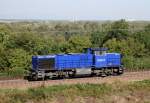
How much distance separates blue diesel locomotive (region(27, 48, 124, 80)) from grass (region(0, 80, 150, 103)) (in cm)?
531

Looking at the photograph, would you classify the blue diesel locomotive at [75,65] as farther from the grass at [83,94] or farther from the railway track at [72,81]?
the grass at [83,94]

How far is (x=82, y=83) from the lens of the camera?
110 ft

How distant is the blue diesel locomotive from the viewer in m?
37.2

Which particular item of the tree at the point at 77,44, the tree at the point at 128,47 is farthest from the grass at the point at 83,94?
the tree at the point at 128,47

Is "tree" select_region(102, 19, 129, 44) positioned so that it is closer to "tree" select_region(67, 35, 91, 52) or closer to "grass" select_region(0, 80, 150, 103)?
"tree" select_region(67, 35, 91, 52)

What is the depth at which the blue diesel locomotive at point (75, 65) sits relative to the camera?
37.2 metres

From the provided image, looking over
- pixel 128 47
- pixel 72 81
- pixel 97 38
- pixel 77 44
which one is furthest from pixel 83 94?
pixel 97 38

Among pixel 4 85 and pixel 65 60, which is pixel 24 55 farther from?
pixel 4 85

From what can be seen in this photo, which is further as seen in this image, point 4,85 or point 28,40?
point 28,40

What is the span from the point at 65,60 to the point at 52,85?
6310 millimetres

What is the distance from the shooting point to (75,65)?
128ft

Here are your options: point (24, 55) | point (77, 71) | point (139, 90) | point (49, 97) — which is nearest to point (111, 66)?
point (77, 71)

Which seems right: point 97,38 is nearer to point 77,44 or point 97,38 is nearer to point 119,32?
point 119,32

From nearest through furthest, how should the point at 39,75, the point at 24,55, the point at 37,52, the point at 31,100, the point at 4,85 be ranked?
the point at 31,100 < the point at 4,85 < the point at 39,75 < the point at 24,55 < the point at 37,52
